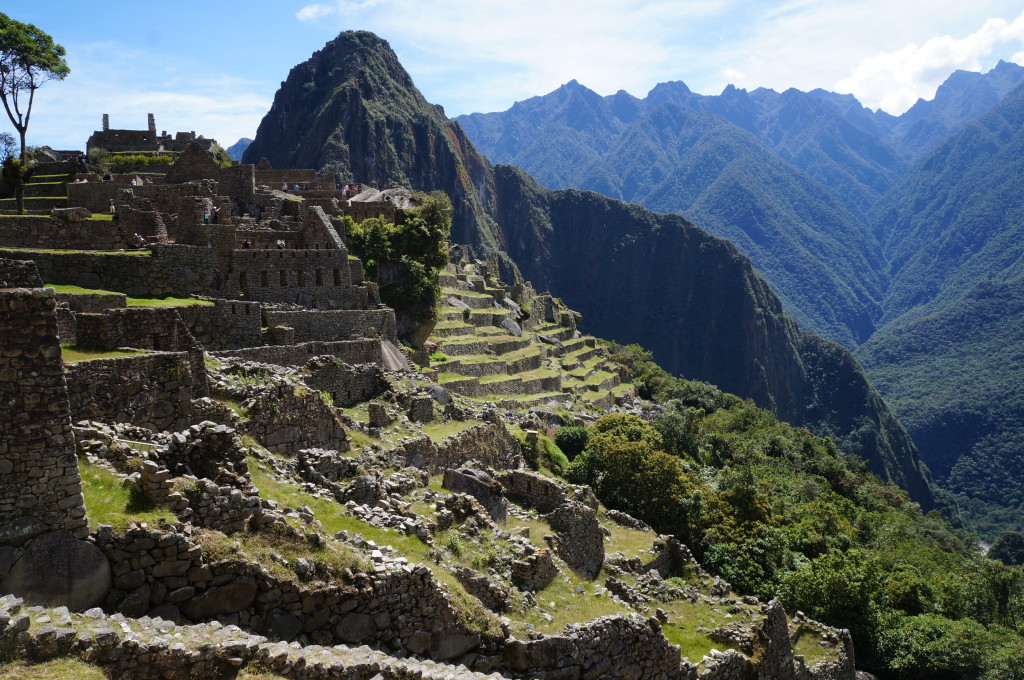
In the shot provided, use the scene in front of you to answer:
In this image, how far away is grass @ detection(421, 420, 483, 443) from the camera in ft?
63.6

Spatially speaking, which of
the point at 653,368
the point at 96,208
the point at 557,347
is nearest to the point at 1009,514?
the point at 653,368

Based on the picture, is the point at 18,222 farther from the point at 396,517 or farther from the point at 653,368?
the point at 653,368

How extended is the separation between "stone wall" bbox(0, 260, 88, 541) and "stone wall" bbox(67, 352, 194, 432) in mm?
2552

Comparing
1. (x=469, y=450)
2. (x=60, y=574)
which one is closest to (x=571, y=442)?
(x=469, y=450)

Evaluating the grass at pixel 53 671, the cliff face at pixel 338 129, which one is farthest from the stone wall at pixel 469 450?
the cliff face at pixel 338 129

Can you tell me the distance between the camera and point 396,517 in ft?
36.6

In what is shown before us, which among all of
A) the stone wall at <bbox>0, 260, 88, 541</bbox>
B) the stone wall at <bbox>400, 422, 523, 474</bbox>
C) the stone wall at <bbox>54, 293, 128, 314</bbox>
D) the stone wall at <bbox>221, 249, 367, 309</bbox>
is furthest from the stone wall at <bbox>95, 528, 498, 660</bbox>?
the stone wall at <bbox>221, 249, 367, 309</bbox>

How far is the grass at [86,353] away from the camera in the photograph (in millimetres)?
10305

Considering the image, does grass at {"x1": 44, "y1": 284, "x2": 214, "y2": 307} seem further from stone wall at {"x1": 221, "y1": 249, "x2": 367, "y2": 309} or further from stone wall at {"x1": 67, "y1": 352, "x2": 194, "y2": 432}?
stone wall at {"x1": 67, "y1": 352, "x2": 194, "y2": 432}

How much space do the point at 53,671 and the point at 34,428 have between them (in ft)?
7.49

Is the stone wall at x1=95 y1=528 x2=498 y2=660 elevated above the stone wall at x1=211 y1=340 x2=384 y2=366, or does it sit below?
below

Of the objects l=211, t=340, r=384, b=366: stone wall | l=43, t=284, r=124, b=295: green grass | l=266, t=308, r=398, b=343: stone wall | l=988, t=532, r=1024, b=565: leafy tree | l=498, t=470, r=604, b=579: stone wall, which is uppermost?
l=43, t=284, r=124, b=295: green grass

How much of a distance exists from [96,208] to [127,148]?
1975 cm

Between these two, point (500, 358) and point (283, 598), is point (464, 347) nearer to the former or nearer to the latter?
point (500, 358)
